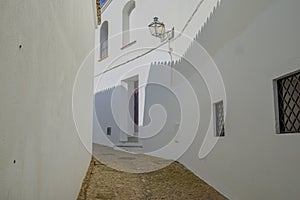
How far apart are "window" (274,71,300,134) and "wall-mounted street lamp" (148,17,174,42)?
467cm

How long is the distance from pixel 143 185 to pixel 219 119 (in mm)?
1565

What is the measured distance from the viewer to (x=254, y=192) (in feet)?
10.3

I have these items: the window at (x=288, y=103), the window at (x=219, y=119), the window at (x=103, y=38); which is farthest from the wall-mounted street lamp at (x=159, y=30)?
the window at (x=103, y=38)

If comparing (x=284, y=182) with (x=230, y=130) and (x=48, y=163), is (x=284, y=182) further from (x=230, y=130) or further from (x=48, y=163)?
(x=48, y=163)

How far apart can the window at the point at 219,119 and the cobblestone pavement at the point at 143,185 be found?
0.84m

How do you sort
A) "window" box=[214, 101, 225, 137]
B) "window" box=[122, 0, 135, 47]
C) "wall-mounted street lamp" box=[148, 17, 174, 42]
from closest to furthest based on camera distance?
"window" box=[214, 101, 225, 137] → "wall-mounted street lamp" box=[148, 17, 174, 42] → "window" box=[122, 0, 135, 47]

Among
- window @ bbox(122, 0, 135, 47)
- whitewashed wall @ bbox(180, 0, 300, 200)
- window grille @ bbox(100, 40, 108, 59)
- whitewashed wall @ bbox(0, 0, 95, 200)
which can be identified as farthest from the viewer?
window grille @ bbox(100, 40, 108, 59)

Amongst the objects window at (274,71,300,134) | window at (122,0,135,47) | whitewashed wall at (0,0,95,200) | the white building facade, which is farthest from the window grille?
whitewashed wall at (0,0,95,200)

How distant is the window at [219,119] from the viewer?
4.40 m

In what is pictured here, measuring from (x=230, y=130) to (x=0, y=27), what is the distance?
3475mm

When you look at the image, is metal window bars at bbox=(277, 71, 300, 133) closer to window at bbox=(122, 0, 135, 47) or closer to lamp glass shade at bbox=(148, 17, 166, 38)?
lamp glass shade at bbox=(148, 17, 166, 38)

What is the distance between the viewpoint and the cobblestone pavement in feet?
13.3

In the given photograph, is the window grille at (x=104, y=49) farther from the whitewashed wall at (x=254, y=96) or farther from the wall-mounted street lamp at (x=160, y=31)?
the whitewashed wall at (x=254, y=96)

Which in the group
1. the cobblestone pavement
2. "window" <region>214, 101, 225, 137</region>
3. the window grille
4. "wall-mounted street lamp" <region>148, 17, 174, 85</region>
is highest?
the window grille
